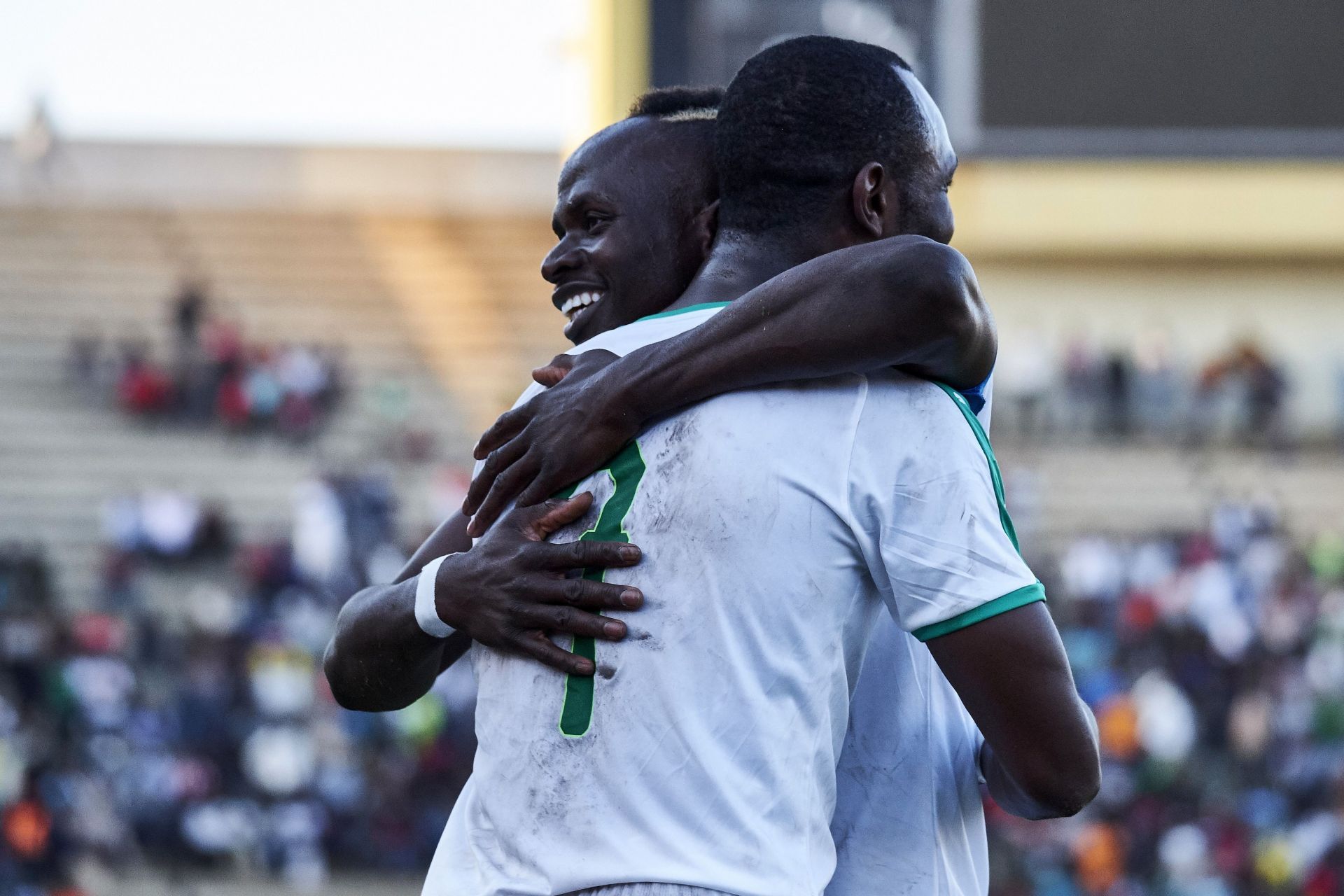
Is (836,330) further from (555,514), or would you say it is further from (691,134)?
(691,134)

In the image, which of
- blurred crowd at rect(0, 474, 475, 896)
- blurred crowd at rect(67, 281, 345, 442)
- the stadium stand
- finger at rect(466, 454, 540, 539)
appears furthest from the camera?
blurred crowd at rect(67, 281, 345, 442)

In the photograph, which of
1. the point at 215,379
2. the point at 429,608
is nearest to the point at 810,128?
the point at 429,608

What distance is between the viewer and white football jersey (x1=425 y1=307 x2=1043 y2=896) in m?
1.58

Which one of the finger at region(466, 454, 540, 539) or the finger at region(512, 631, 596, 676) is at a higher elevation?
the finger at region(466, 454, 540, 539)

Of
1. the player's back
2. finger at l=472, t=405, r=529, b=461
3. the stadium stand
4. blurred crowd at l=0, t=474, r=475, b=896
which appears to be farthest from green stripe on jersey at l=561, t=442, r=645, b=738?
the stadium stand

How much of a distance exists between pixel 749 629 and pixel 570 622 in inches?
7.5

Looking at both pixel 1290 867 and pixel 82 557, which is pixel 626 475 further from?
pixel 82 557

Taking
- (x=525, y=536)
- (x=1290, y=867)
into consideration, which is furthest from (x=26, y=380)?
(x=525, y=536)

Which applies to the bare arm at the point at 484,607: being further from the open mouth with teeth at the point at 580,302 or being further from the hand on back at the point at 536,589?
the open mouth with teeth at the point at 580,302

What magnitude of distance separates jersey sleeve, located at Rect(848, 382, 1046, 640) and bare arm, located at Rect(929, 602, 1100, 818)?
2 centimetres

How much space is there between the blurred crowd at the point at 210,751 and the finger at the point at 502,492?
1041 cm

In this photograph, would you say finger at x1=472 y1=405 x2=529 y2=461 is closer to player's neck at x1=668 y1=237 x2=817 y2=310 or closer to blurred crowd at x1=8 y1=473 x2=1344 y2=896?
Result: player's neck at x1=668 y1=237 x2=817 y2=310

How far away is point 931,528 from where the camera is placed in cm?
160

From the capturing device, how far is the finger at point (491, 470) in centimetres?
183
